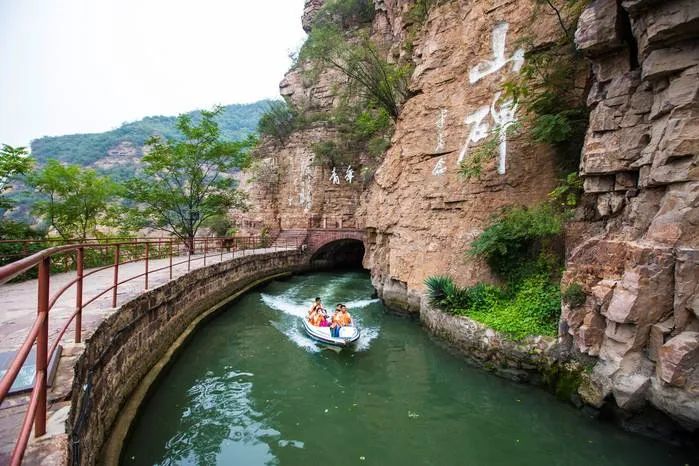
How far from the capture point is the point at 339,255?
27.9 meters

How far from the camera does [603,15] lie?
6371 mm

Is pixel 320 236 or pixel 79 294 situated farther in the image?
pixel 320 236

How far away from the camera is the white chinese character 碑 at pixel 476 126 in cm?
1009

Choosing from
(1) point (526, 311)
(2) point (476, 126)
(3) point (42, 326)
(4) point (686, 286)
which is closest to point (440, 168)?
(2) point (476, 126)

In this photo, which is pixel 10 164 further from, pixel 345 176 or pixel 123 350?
pixel 345 176

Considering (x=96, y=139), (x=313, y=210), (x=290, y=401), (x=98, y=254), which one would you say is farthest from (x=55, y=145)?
(x=290, y=401)

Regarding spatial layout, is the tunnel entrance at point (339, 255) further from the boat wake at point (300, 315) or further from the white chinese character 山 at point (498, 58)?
the white chinese character 山 at point (498, 58)

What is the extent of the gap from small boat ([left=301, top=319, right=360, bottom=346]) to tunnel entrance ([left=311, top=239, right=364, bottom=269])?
1527 centimetres

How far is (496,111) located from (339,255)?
19.4m

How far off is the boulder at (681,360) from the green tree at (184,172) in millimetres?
16414

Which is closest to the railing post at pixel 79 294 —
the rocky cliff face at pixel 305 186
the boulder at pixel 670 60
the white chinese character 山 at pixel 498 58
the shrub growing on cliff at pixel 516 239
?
the shrub growing on cliff at pixel 516 239

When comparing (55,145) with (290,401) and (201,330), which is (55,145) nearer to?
(201,330)

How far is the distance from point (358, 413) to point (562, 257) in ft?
18.2

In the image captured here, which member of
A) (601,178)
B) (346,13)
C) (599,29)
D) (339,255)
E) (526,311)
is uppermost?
(346,13)
